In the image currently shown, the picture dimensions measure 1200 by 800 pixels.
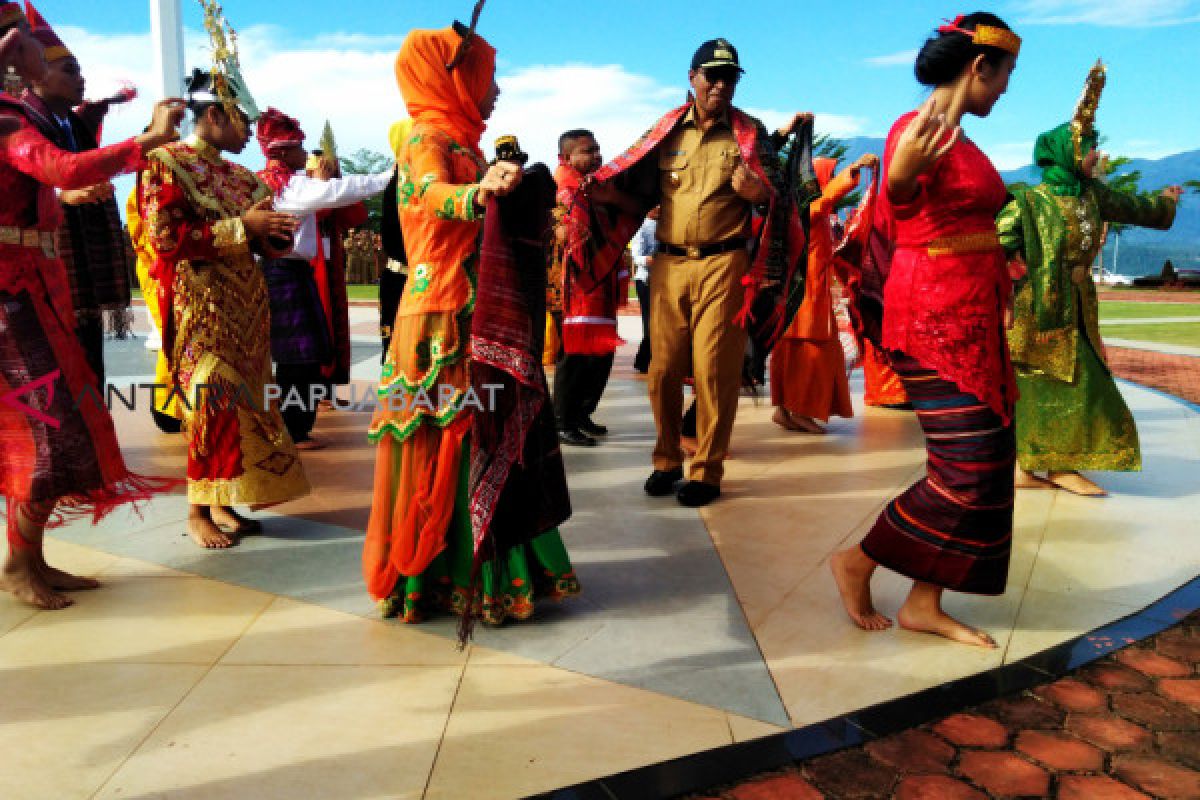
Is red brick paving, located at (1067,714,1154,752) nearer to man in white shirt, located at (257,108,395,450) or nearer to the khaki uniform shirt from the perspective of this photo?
the khaki uniform shirt

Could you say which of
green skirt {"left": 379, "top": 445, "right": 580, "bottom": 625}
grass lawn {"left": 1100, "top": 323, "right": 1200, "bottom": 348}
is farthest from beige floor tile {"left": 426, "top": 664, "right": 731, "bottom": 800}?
grass lawn {"left": 1100, "top": 323, "right": 1200, "bottom": 348}

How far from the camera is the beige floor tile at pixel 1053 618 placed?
277cm

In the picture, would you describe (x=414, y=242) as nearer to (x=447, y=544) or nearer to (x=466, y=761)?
(x=447, y=544)

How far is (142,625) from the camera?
287cm

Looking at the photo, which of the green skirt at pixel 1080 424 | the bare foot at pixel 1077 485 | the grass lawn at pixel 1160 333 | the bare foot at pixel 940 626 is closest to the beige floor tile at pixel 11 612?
the bare foot at pixel 940 626

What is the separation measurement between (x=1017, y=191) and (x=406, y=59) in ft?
10.3

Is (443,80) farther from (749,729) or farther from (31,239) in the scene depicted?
(749,729)

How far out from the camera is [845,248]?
3016 mm

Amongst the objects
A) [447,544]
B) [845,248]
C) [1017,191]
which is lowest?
[447,544]

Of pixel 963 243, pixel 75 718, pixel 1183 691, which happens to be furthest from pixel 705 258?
pixel 75 718

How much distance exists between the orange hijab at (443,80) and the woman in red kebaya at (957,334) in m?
1.27

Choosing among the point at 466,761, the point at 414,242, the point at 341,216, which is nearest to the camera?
the point at 466,761

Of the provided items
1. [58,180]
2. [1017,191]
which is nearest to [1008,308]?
[1017,191]

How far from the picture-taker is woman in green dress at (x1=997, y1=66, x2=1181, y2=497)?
4.21 meters
